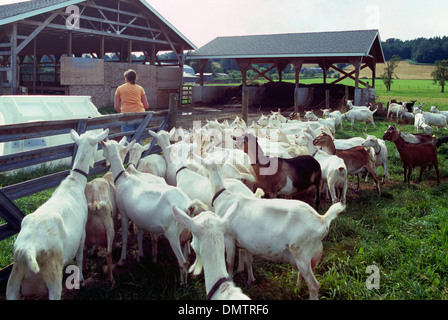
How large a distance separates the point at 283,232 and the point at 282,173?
252 cm

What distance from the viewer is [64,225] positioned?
3641mm

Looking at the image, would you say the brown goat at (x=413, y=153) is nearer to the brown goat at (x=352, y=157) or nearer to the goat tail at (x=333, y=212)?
the brown goat at (x=352, y=157)

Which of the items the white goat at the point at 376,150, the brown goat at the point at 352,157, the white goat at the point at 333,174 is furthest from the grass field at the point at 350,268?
the white goat at the point at 376,150

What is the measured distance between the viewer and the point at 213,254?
2.94m

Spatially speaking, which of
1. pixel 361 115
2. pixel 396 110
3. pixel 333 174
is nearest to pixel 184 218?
pixel 333 174

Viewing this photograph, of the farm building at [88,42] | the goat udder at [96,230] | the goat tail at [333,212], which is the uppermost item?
the farm building at [88,42]

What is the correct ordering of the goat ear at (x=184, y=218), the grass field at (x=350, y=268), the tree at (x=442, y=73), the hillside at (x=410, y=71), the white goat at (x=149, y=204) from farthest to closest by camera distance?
the hillside at (x=410, y=71) → the tree at (x=442, y=73) → the white goat at (x=149, y=204) → the grass field at (x=350, y=268) → the goat ear at (x=184, y=218)

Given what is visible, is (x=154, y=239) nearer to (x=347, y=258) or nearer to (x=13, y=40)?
(x=347, y=258)

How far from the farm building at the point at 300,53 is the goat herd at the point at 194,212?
16.6m

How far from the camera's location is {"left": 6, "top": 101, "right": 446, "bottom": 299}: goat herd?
124 inches

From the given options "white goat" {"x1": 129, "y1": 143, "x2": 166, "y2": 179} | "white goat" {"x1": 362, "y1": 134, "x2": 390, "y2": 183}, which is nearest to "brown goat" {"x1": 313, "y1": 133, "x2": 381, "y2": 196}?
"white goat" {"x1": 362, "y1": 134, "x2": 390, "y2": 183}

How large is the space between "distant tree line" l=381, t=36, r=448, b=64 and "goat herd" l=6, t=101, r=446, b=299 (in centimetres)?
8893

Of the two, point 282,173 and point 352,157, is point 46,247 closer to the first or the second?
point 282,173

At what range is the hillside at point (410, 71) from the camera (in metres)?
77.4
